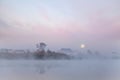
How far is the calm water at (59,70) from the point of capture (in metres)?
1.67

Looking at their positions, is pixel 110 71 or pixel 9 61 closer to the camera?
pixel 9 61

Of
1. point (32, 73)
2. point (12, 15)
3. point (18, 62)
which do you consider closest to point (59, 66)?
point (32, 73)

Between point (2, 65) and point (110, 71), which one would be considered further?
point (110, 71)

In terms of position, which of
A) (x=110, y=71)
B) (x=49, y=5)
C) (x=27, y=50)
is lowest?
(x=110, y=71)

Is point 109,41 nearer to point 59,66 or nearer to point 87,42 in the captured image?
point 87,42

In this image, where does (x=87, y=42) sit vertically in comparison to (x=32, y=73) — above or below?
above

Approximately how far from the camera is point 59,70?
5.65ft

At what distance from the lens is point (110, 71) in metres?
1.76

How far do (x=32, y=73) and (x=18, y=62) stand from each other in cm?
16

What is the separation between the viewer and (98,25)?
5.68 feet

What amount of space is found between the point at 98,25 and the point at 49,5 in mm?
495

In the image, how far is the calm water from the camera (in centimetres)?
167

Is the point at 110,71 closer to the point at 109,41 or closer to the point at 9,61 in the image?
the point at 109,41

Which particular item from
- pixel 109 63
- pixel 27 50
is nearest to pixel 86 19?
pixel 109 63
